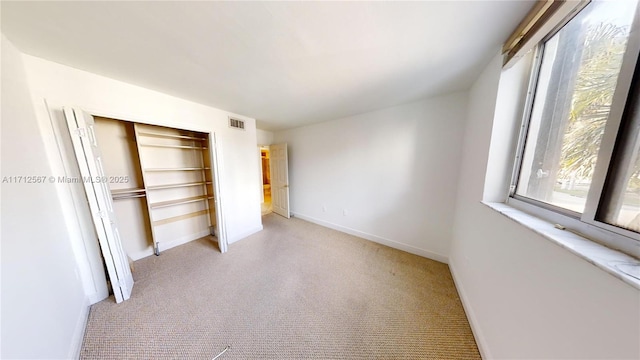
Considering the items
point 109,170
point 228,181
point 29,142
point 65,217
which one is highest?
point 29,142

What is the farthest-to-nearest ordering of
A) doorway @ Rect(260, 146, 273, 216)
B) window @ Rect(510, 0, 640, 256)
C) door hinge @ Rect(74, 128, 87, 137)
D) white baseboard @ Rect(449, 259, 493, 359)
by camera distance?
doorway @ Rect(260, 146, 273, 216) → door hinge @ Rect(74, 128, 87, 137) → white baseboard @ Rect(449, 259, 493, 359) → window @ Rect(510, 0, 640, 256)

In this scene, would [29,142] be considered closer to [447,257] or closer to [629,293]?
[629,293]

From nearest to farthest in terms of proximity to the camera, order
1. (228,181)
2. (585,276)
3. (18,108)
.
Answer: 1. (585,276)
2. (18,108)
3. (228,181)

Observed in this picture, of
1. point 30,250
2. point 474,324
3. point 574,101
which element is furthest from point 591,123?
point 30,250

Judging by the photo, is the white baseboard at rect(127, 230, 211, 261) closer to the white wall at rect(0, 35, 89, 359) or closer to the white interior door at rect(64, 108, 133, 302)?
the white interior door at rect(64, 108, 133, 302)

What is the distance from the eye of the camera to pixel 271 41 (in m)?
1.18

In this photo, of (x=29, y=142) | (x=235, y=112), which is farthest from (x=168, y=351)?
(x=235, y=112)

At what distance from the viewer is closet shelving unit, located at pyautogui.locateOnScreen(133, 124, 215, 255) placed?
237 cm

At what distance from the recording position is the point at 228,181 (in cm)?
277

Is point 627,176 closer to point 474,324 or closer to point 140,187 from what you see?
point 474,324

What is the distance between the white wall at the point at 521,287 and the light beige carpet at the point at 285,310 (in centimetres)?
39

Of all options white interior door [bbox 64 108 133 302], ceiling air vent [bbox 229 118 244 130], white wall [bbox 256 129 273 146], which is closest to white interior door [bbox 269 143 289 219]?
white wall [bbox 256 129 273 146]

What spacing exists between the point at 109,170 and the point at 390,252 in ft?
13.1

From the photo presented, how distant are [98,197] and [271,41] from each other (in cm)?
211
